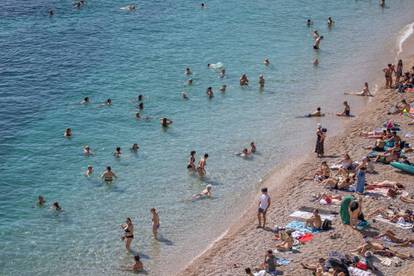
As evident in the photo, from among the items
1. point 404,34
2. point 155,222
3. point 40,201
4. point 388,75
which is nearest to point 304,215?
point 155,222

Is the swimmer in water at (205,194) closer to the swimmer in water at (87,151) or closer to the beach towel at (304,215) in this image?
the beach towel at (304,215)

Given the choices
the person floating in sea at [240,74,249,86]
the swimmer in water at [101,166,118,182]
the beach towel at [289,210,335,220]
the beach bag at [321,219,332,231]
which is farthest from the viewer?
the person floating in sea at [240,74,249,86]

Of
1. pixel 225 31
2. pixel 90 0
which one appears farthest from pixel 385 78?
pixel 90 0

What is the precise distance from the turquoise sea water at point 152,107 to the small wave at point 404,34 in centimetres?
75

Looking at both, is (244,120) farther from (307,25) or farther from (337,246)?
(307,25)

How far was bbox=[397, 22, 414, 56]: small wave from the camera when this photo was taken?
51.3m

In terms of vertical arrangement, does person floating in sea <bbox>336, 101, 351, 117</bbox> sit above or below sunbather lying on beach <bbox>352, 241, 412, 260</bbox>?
above

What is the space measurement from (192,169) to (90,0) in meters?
34.3

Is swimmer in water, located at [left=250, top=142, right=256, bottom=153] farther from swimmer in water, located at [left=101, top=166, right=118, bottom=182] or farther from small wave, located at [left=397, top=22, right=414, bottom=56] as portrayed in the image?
small wave, located at [left=397, top=22, right=414, bottom=56]

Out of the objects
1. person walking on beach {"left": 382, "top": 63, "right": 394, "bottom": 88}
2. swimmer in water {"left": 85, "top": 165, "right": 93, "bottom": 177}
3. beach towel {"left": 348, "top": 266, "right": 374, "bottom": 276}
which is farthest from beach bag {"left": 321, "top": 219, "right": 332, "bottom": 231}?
person walking on beach {"left": 382, "top": 63, "right": 394, "bottom": 88}

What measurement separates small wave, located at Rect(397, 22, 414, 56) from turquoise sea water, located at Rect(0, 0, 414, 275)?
748 mm

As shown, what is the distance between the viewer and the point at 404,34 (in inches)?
2140

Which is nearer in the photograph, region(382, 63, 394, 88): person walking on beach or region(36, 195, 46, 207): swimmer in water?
region(36, 195, 46, 207): swimmer in water

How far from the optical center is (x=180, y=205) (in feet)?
99.5
